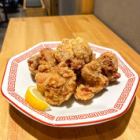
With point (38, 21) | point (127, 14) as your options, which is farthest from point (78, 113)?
point (38, 21)

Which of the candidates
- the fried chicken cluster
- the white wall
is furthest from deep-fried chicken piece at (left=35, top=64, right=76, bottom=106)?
the white wall

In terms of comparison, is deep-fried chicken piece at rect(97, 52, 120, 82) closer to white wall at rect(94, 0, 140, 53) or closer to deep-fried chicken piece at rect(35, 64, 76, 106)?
deep-fried chicken piece at rect(35, 64, 76, 106)

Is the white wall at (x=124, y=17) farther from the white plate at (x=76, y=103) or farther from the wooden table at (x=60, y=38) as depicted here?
the white plate at (x=76, y=103)

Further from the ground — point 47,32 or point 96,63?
point 96,63

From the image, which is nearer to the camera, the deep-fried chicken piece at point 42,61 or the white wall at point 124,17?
the deep-fried chicken piece at point 42,61

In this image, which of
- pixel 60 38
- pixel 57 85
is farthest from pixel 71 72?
pixel 60 38

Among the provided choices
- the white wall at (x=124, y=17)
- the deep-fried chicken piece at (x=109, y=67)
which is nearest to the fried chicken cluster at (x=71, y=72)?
the deep-fried chicken piece at (x=109, y=67)

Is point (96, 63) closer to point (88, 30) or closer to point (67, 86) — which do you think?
point (67, 86)

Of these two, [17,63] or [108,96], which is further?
[17,63]
